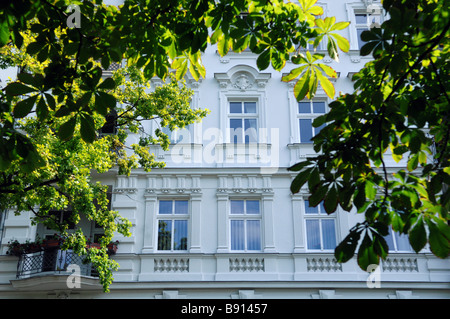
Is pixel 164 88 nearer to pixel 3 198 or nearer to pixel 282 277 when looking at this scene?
pixel 3 198

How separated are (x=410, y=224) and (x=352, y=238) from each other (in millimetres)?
332

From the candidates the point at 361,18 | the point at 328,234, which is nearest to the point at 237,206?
the point at 328,234

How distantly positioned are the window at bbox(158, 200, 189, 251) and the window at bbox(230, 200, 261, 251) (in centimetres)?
138

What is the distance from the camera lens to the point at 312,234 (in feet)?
45.8

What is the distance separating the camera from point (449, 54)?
15.0 feet

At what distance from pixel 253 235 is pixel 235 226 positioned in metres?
0.58

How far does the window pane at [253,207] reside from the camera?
14234 millimetres

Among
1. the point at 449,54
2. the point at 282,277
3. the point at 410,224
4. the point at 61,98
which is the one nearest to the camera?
the point at 410,224

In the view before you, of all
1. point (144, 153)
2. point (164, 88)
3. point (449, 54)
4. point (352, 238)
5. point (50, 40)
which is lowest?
point (352, 238)

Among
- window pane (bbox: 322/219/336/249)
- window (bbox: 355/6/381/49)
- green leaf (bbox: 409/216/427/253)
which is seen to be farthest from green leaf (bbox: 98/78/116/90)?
window (bbox: 355/6/381/49)

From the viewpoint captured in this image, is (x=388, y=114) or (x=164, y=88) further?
(x=164, y=88)

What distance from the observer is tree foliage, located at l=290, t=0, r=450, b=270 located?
2.68 meters

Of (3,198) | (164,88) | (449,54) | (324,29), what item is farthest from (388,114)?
(164,88)

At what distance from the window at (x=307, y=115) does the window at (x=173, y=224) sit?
4292 mm
